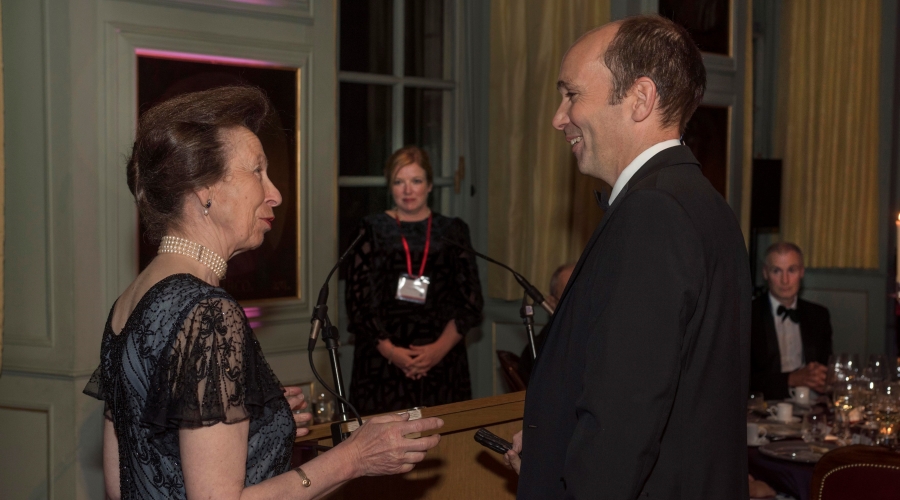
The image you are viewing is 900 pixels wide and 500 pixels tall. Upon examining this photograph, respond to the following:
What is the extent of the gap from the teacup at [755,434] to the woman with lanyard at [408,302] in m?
1.39

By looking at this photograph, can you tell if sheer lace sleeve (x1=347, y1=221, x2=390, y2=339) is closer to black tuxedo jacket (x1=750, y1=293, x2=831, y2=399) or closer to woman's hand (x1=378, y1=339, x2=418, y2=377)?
woman's hand (x1=378, y1=339, x2=418, y2=377)

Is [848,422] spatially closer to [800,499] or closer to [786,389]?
[800,499]

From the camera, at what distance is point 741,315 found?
5.16 feet

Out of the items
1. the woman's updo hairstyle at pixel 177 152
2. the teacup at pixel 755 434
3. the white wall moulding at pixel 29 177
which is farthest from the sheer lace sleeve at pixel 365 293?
the woman's updo hairstyle at pixel 177 152

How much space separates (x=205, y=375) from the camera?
Answer: 152 cm

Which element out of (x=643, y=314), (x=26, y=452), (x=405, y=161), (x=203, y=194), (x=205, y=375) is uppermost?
(x=405, y=161)

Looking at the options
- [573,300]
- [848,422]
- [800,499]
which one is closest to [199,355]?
[573,300]

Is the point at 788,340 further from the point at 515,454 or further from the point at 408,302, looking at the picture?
the point at 515,454

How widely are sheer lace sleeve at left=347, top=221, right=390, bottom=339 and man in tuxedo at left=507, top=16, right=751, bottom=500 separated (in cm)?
240

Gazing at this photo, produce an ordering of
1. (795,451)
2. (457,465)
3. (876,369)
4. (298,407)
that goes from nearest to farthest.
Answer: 1. (298,407)
2. (457,465)
3. (795,451)
4. (876,369)

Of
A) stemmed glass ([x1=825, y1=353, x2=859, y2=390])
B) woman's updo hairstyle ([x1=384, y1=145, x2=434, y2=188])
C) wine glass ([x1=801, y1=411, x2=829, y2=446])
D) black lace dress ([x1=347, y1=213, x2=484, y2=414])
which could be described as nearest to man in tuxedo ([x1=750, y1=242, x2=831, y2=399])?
stemmed glass ([x1=825, y1=353, x2=859, y2=390])

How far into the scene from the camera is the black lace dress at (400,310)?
13.2 feet

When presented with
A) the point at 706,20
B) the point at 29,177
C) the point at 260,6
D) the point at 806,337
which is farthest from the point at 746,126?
the point at 29,177

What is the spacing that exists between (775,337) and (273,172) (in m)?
2.55
